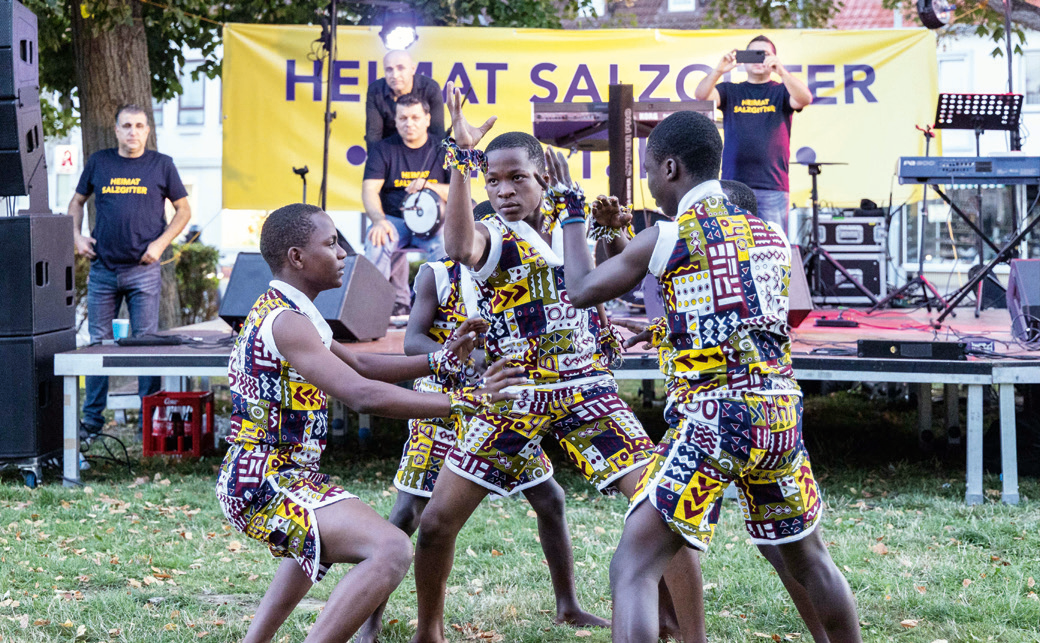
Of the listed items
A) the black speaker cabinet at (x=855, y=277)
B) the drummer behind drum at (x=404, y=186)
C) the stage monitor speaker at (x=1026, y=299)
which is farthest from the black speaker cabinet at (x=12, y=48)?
the black speaker cabinet at (x=855, y=277)

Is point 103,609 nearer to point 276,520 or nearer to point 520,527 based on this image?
point 276,520

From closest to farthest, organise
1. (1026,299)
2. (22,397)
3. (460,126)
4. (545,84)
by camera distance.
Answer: (460,126) → (22,397) → (1026,299) → (545,84)

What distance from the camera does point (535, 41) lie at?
10914 mm

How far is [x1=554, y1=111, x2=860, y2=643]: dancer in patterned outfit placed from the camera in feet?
9.17

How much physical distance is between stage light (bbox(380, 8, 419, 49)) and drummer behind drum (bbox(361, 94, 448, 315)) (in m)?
1.49

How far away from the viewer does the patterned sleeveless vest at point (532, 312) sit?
3.61m

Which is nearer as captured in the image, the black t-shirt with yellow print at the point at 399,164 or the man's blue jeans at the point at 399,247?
the man's blue jeans at the point at 399,247

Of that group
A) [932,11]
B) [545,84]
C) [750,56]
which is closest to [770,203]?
[750,56]

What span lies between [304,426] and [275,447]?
Result: 0.35 ft

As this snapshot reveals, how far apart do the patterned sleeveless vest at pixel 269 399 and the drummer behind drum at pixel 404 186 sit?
520 cm

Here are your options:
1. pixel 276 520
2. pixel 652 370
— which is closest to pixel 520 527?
pixel 652 370

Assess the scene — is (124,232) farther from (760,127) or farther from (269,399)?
(269,399)

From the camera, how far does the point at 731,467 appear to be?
9.21 feet

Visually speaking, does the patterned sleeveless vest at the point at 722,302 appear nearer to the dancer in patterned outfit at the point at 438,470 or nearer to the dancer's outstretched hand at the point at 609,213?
the dancer's outstretched hand at the point at 609,213
